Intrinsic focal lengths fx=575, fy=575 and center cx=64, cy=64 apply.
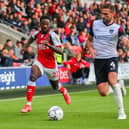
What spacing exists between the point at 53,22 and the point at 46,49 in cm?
1657

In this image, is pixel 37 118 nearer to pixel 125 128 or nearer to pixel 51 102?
pixel 125 128

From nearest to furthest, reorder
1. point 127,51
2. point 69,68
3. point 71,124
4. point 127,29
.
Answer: point 71,124
point 69,68
point 127,51
point 127,29

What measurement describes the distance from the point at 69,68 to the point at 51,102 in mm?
8881

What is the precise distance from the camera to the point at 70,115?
12.7m

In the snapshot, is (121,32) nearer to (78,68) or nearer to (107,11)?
(107,11)

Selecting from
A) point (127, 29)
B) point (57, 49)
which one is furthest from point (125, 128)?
point (127, 29)

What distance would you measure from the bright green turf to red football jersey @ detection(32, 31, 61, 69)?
118cm

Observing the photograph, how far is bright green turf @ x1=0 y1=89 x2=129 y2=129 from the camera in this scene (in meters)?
10.7

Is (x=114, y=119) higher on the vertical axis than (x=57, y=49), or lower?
lower

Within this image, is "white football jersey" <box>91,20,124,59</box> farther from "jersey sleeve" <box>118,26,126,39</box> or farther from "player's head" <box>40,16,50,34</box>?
"player's head" <box>40,16,50,34</box>

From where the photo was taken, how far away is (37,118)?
12.1m

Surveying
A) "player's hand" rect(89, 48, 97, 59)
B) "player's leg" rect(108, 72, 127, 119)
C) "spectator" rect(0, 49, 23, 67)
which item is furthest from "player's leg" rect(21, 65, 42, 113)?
"spectator" rect(0, 49, 23, 67)

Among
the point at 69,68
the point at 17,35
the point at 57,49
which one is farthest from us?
the point at 17,35

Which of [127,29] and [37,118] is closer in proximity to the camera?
[37,118]
